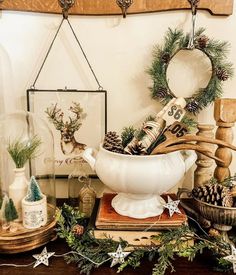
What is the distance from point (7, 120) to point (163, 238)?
2.02 ft

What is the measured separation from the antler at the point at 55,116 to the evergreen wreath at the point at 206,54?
0.31 meters

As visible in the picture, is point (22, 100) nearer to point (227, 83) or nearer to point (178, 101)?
point (178, 101)

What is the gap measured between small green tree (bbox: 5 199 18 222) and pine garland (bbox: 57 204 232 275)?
0.12 metres

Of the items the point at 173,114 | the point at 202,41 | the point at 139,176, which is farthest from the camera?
the point at 202,41

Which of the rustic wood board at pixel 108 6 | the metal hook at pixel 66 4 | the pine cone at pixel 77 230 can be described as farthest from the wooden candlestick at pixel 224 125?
the metal hook at pixel 66 4

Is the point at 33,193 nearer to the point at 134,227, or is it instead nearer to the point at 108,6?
the point at 134,227

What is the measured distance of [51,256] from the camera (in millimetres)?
753

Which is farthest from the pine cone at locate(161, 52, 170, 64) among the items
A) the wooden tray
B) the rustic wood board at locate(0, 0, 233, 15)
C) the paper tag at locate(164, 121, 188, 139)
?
the wooden tray

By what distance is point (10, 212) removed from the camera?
0.79 m

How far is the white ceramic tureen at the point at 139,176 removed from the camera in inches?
29.0

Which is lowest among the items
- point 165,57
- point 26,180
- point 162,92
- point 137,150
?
point 26,180

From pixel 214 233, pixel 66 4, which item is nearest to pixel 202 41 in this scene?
pixel 66 4

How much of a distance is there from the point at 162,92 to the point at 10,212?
0.55 m

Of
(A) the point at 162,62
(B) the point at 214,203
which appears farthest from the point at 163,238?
(A) the point at 162,62
